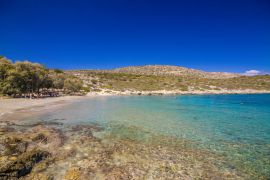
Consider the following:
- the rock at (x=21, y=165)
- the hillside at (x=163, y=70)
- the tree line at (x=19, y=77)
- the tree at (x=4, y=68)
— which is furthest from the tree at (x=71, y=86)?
the hillside at (x=163, y=70)

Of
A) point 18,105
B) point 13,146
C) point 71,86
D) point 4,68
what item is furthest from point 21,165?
point 71,86

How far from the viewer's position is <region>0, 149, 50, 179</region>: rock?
28.9 feet

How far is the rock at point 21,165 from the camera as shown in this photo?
8816 mm

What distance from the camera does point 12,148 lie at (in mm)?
11922

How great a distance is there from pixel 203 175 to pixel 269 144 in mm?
8104

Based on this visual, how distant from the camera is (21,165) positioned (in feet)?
31.7

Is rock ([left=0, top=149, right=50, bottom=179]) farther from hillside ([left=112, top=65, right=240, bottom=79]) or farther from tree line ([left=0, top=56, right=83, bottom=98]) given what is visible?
hillside ([left=112, top=65, right=240, bottom=79])

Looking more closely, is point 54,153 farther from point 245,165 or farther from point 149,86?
point 149,86

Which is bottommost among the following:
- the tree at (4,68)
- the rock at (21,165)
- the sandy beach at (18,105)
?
the rock at (21,165)

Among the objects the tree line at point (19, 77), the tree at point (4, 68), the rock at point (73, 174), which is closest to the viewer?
the rock at point (73, 174)

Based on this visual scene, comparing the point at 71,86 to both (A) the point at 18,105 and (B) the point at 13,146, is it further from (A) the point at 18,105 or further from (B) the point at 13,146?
(B) the point at 13,146

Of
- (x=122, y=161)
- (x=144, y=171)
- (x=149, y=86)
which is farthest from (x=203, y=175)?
(x=149, y=86)

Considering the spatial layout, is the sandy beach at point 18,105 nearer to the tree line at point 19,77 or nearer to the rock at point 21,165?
the tree line at point 19,77

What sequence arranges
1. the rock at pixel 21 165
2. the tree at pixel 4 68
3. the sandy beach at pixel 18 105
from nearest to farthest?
the rock at pixel 21 165 → the sandy beach at pixel 18 105 → the tree at pixel 4 68
